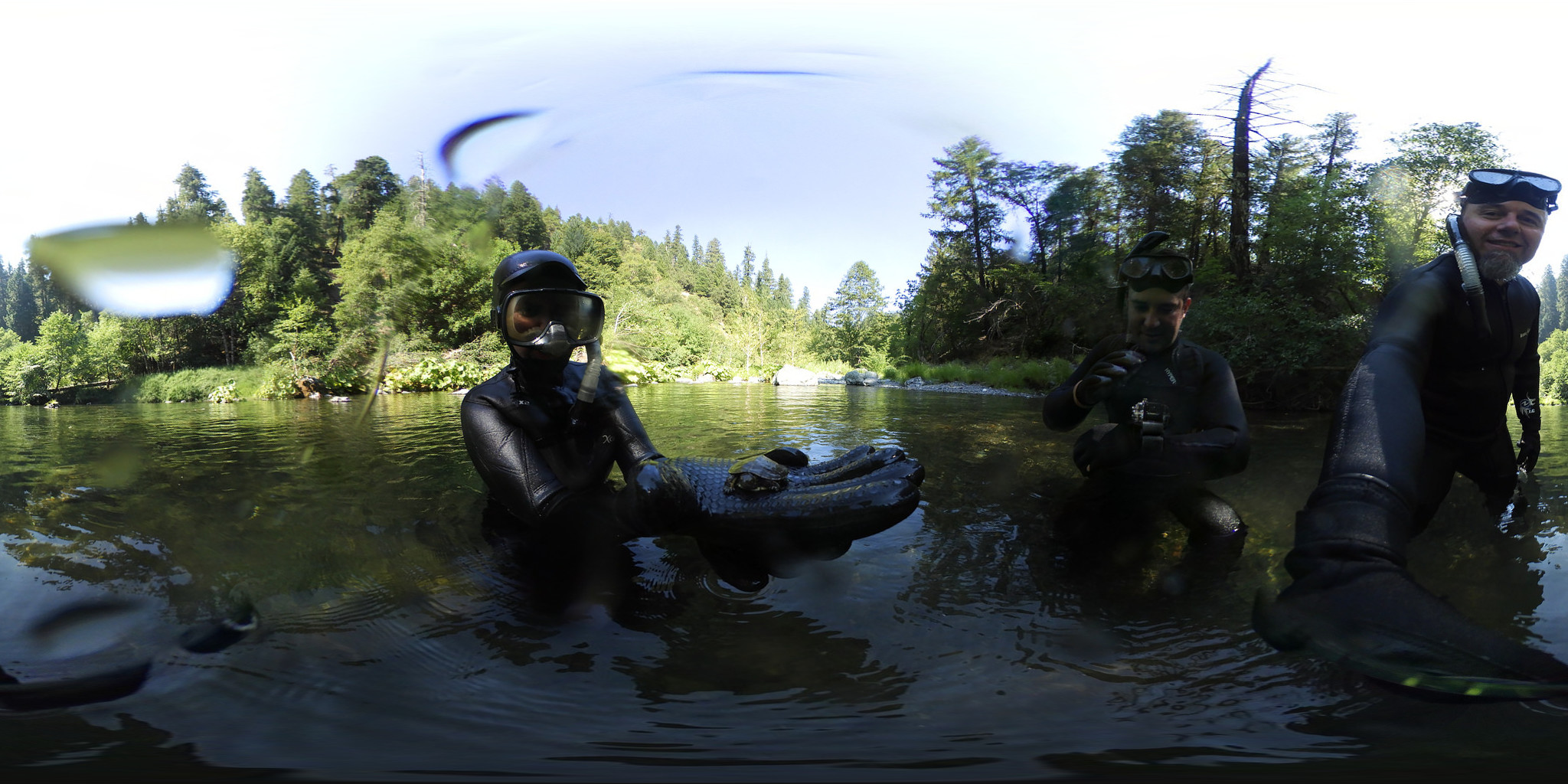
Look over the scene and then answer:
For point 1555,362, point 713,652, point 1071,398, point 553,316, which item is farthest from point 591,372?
point 1555,362

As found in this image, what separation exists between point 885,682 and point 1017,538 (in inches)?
58.3

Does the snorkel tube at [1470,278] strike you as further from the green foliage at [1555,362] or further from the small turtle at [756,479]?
the green foliage at [1555,362]

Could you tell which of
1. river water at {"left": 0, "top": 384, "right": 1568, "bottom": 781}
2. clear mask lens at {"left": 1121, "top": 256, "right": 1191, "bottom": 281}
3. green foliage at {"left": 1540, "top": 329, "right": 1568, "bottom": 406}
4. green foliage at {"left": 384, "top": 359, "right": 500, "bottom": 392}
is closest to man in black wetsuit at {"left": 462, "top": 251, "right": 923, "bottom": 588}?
river water at {"left": 0, "top": 384, "right": 1568, "bottom": 781}

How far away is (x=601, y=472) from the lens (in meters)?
2.59

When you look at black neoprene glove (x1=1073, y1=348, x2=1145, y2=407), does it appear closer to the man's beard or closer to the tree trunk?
the tree trunk

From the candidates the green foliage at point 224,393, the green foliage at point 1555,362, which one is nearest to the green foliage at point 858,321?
the green foliage at point 224,393

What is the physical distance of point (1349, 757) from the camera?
3.05 ft

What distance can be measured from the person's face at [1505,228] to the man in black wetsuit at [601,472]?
1689 millimetres

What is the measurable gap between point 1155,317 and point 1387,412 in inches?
58.8

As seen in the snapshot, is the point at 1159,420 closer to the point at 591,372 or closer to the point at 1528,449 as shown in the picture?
the point at 1528,449

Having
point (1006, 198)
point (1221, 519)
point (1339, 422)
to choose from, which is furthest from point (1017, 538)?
point (1006, 198)

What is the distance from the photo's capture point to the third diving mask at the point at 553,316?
7.06 ft

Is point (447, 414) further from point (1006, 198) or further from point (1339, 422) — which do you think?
point (1339, 422)

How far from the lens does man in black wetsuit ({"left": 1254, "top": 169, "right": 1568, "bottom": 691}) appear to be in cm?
97
